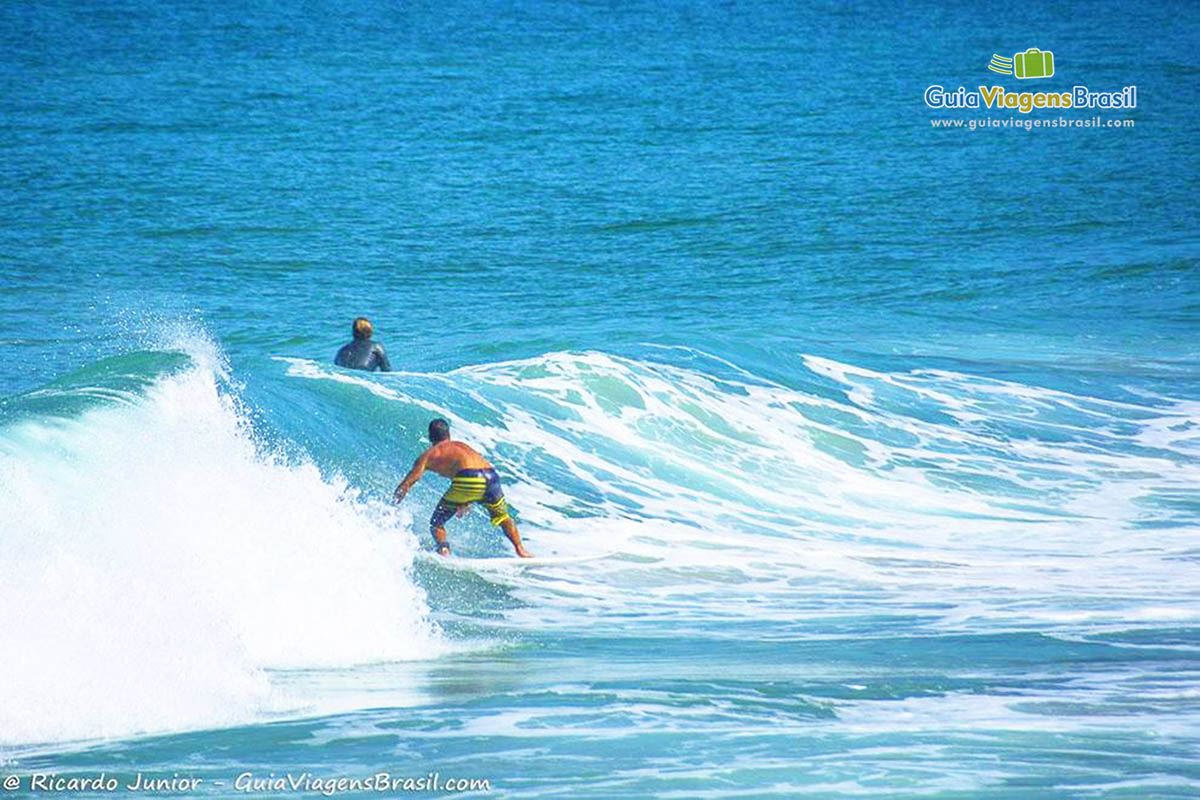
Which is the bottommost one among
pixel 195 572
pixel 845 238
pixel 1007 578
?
pixel 1007 578

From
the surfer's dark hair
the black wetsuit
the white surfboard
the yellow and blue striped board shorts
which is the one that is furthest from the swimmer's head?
the white surfboard

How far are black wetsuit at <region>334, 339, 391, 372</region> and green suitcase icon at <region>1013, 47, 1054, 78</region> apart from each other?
3972cm

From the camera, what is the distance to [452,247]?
30391mm

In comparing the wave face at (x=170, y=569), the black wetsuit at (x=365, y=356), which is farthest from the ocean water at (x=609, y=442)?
the black wetsuit at (x=365, y=356)

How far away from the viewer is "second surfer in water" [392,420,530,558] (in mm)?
11781

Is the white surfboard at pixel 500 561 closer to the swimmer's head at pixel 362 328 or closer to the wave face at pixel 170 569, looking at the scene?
the wave face at pixel 170 569

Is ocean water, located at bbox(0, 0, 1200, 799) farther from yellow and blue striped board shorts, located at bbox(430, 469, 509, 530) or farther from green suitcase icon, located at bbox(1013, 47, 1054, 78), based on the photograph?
green suitcase icon, located at bbox(1013, 47, 1054, 78)

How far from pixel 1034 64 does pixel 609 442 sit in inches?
1604

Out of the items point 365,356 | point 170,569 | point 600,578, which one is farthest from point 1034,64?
point 170,569

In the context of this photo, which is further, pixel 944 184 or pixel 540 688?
pixel 944 184

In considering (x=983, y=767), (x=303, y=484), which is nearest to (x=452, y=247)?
(x=303, y=484)

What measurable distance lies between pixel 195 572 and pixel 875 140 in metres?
33.2

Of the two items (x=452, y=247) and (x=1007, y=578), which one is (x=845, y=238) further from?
(x=1007, y=578)

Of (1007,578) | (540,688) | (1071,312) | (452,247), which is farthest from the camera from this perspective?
(452,247)
